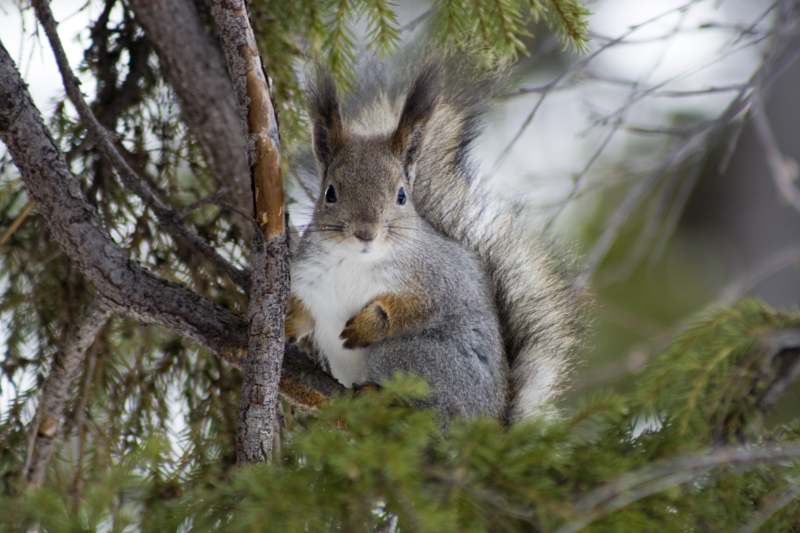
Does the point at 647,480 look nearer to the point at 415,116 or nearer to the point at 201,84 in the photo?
the point at 415,116

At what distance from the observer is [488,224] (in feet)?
6.17

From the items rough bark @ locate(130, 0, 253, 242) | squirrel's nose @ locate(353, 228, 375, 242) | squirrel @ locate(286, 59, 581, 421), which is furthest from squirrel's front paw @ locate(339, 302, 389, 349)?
rough bark @ locate(130, 0, 253, 242)

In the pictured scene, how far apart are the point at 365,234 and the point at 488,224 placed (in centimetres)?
34

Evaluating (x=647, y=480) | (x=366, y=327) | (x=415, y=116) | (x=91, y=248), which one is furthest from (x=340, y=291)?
(x=647, y=480)

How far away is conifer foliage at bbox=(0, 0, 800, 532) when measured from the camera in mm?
1070

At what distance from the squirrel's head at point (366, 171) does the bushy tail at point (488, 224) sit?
0.04 metres

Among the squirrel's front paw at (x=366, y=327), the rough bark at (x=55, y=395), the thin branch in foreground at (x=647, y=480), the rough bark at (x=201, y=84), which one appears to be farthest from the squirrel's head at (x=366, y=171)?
the thin branch in foreground at (x=647, y=480)

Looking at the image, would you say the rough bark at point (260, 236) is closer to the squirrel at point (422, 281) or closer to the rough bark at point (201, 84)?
the squirrel at point (422, 281)

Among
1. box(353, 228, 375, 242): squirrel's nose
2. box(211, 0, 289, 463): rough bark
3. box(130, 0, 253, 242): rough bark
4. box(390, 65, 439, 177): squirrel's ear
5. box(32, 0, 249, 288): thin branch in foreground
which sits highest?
box(130, 0, 253, 242): rough bark

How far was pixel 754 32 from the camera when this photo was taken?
1769 mm

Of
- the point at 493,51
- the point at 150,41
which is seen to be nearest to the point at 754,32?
the point at 493,51

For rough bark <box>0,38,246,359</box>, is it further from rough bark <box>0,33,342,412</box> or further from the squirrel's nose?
the squirrel's nose

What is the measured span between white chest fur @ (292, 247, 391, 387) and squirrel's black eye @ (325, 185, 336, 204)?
3.7 inches

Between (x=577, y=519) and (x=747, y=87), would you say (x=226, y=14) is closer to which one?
(x=577, y=519)
